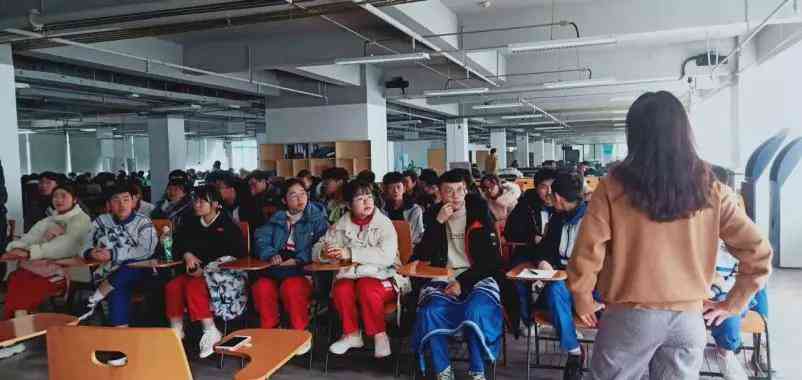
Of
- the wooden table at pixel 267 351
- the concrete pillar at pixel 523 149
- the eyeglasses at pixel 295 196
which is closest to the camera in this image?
the wooden table at pixel 267 351

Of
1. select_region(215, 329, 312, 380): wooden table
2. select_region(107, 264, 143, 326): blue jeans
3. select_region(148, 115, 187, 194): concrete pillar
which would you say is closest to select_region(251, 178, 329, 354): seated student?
select_region(107, 264, 143, 326): blue jeans

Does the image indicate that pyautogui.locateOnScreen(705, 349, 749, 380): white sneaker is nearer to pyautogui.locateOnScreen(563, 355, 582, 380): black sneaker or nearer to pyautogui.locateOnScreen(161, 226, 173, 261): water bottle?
pyautogui.locateOnScreen(563, 355, 582, 380): black sneaker

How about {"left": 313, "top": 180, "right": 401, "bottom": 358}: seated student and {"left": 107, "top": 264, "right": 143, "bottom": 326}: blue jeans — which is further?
{"left": 107, "top": 264, "right": 143, "bottom": 326}: blue jeans

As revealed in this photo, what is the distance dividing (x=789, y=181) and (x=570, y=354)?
5115 millimetres

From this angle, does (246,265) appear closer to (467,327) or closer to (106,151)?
(467,327)

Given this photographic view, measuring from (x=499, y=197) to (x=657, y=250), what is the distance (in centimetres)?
373

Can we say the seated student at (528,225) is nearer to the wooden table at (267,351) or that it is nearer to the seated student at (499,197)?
the seated student at (499,197)

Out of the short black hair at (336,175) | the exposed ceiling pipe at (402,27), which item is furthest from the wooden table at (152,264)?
the exposed ceiling pipe at (402,27)

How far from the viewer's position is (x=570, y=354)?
12.1 ft

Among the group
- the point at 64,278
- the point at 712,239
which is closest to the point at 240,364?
the point at 64,278

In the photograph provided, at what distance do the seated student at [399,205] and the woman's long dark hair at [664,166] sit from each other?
12.2 feet

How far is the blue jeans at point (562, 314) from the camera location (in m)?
3.62

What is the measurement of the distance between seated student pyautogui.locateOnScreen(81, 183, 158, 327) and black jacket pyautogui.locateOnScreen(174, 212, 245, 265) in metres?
0.30

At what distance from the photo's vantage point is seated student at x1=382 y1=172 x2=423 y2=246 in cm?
573
